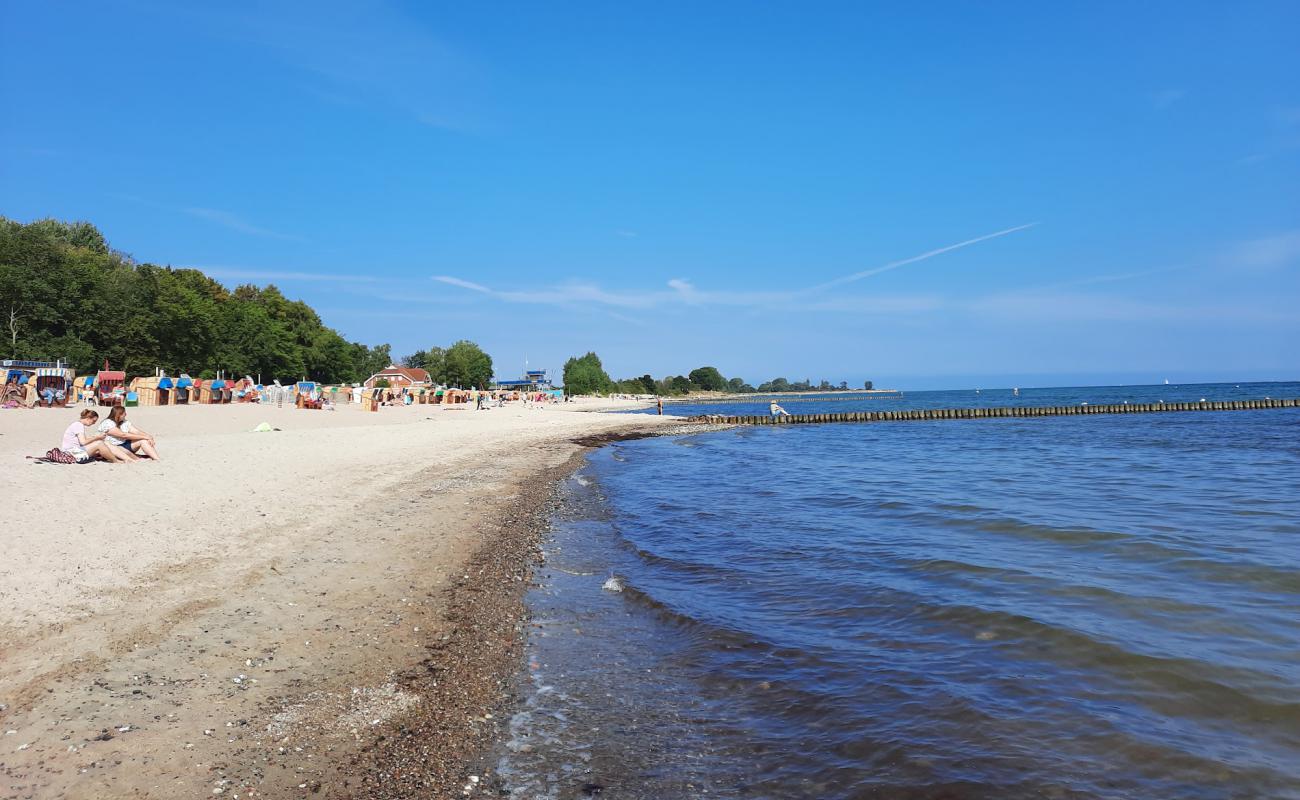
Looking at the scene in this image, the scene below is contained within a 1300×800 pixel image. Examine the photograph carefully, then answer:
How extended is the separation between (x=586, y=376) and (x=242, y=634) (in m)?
137

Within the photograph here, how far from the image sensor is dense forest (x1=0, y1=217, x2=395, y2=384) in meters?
A: 50.7

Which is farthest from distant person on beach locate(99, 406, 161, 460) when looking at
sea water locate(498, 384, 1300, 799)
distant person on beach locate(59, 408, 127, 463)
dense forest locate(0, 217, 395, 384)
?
dense forest locate(0, 217, 395, 384)

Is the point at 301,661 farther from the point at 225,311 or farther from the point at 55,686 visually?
the point at 225,311

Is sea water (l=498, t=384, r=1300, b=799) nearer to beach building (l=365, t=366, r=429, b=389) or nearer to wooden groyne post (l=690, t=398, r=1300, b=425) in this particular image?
wooden groyne post (l=690, t=398, r=1300, b=425)

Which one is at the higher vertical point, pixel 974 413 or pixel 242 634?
pixel 974 413

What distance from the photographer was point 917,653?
6.50 metres

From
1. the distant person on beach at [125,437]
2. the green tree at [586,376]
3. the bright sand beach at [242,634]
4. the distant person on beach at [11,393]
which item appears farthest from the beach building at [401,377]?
the bright sand beach at [242,634]

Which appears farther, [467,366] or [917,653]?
[467,366]

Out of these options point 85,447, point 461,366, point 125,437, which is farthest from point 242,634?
point 461,366

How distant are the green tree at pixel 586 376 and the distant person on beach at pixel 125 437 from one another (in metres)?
122

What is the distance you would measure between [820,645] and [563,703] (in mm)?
2721

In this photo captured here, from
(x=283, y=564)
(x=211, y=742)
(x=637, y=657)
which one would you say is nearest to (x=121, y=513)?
(x=283, y=564)

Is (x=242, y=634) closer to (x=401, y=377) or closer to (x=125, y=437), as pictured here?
(x=125, y=437)

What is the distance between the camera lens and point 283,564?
26.1 feet
